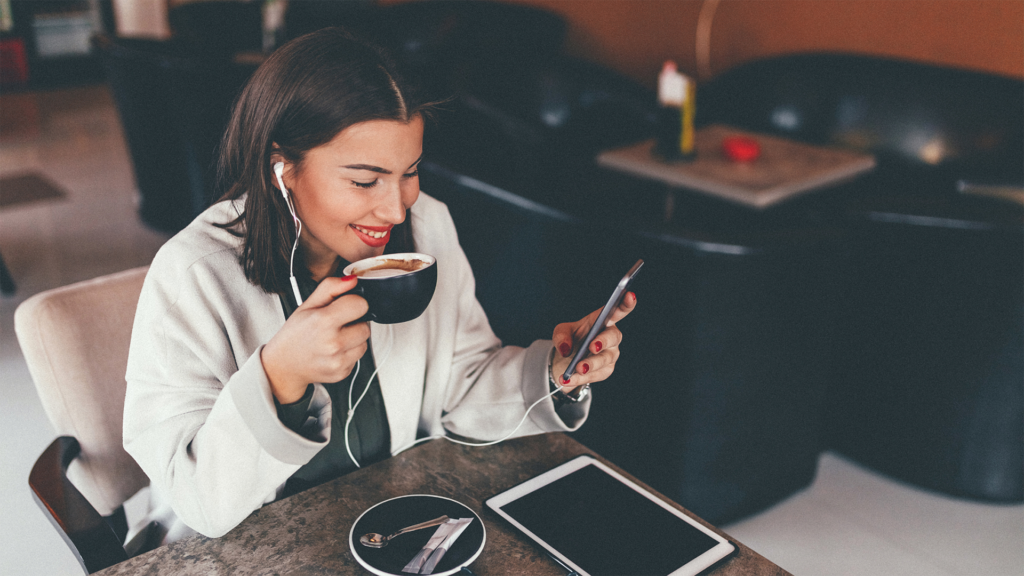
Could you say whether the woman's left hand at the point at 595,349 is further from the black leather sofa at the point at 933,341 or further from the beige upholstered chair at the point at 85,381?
the black leather sofa at the point at 933,341

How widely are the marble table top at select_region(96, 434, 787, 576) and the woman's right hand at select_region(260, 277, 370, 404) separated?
6.3 inches

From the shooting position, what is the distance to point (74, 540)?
0.92 meters

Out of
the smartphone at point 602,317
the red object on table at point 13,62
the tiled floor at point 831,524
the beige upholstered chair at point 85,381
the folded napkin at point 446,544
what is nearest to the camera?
the folded napkin at point 446,544

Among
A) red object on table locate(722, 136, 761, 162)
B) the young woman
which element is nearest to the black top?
the young woman

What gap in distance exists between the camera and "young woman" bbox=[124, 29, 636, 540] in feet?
2.70

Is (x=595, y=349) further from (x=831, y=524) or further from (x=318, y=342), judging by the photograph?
(x=831, y=524)

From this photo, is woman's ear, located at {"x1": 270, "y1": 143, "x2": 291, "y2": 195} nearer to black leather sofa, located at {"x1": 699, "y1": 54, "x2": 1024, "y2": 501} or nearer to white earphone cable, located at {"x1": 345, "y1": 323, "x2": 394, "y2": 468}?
white earphone cable, located at {"x1": 345, "y1": 323, "x2": 394, "y2": 468}

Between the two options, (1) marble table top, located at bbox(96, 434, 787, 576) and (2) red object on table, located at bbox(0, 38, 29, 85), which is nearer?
(1) marble table top, located at bbox(96, 434, 787, 576)

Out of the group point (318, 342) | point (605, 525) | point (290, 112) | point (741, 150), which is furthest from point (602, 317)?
point (741, 150)

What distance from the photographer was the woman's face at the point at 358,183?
0.93m

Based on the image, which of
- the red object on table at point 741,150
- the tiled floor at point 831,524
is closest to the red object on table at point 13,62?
the tiled floor at point 831,524

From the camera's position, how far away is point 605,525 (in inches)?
34.3

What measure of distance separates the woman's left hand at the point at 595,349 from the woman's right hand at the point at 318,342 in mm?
303

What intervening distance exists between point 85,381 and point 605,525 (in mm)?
769
